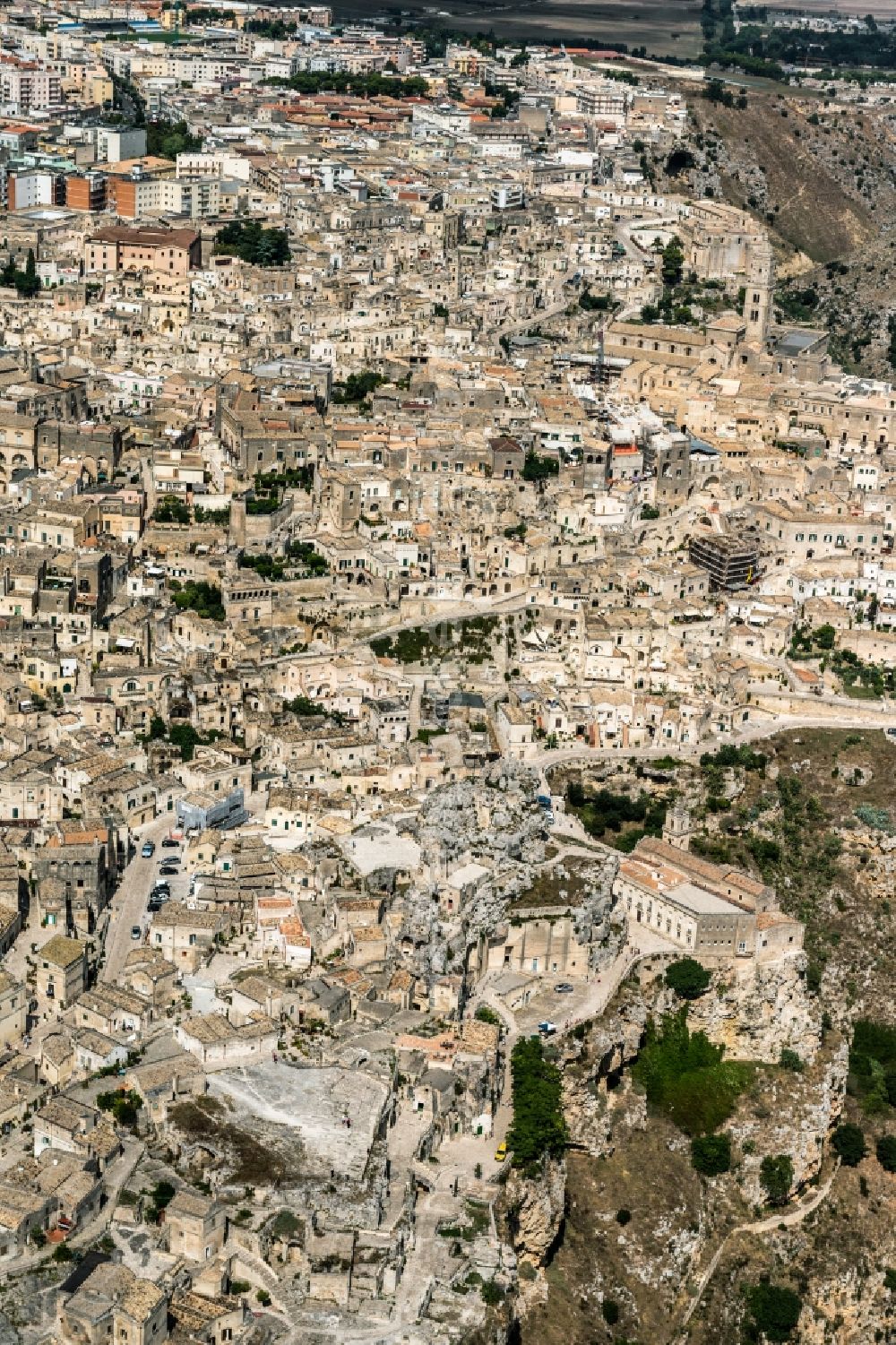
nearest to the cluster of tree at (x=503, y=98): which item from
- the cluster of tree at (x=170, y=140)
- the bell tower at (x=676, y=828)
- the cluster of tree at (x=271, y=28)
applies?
the cluster of tree at (x=271, y=28)

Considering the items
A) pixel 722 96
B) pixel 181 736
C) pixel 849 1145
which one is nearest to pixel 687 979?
pixel 849 1145

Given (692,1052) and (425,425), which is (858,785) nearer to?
(692,1052)

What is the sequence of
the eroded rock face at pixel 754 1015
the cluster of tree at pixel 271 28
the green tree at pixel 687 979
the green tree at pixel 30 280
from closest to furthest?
the green tree at pixel 687 979, the eroded rock face at pixel 754 1015, the green tree at pixel 30 280, the cluster of tree at pixel 271 28

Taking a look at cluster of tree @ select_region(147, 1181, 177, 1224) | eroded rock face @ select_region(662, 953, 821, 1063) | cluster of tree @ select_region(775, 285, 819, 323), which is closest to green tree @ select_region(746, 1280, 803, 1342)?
eroded rock face @ select_region(662, 953, 821, 1063)

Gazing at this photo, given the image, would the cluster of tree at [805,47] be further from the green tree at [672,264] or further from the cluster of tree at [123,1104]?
the cluster of tree at [123,1104]

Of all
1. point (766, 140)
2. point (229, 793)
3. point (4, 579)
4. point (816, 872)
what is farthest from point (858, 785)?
point (766, 140)

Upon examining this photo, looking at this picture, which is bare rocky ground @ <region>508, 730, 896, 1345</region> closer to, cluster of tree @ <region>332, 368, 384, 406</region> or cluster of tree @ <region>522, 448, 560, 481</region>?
cluster of tree @ <region>522, 448, 560, 481</region>

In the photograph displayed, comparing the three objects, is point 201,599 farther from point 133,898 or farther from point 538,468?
point 133,898
